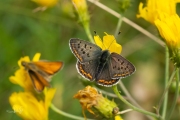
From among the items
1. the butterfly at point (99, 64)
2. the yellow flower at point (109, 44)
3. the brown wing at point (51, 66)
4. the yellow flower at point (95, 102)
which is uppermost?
the yellow flower at point (109, 44)

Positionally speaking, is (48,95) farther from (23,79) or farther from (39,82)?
(23,79)

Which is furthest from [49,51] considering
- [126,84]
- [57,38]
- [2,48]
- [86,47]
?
[86,47]

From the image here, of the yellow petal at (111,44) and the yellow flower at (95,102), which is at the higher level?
the yellow petal at (111,44)

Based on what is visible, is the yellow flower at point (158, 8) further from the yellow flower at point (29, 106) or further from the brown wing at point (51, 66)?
the yellow flower at point (29, 106)

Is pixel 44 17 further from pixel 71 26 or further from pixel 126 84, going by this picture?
pixel 126 84

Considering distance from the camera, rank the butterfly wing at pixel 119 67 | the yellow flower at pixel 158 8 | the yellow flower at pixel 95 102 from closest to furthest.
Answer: the butterfly wing at pixel 119 67
the yellow flower at pixel 95 102
the yellow flower at pixel 158 8

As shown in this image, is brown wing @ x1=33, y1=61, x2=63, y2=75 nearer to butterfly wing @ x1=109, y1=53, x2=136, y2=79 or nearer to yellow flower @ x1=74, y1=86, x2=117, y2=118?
yellow flower @ x1=74, y1=86, x2=117, y2=118

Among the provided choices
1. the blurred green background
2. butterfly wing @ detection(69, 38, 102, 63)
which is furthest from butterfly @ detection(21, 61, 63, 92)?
the blurred green background

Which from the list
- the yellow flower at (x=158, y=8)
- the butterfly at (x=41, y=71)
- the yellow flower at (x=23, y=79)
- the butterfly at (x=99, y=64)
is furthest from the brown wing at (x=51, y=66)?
the yellow flower at (x=158, y=8)
